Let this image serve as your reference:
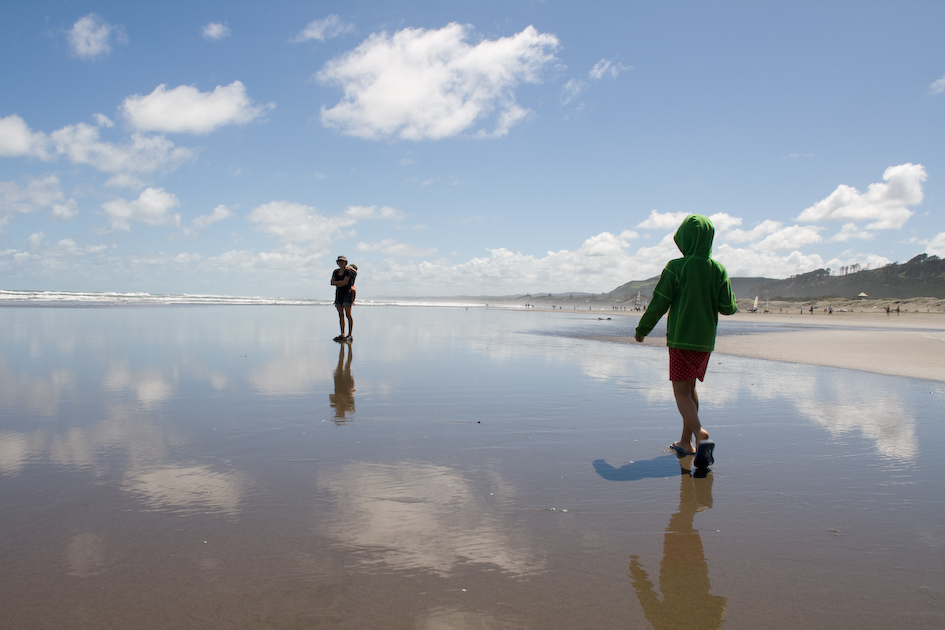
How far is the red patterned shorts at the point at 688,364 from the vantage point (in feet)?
13.5

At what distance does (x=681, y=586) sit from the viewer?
223 centimetres

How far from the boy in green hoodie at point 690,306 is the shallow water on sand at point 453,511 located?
1.72 feet

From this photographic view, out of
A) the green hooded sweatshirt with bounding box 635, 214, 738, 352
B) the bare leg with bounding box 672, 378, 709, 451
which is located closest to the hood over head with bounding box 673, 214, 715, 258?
the green hooded sweatshirt with bounding box 635, 214, 738, 352

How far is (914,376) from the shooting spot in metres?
8.82

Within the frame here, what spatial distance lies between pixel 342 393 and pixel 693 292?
4.02 m

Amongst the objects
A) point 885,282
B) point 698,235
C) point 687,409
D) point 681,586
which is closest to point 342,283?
point 698,235

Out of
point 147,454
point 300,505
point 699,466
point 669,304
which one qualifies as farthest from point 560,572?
point 147,454

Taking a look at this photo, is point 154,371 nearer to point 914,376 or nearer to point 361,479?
point 361,479

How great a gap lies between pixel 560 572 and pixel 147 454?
3.03m

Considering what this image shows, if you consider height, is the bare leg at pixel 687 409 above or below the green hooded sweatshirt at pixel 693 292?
below

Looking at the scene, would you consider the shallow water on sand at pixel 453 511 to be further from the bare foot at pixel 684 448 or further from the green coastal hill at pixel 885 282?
the green coastal hill at pixel 885 282

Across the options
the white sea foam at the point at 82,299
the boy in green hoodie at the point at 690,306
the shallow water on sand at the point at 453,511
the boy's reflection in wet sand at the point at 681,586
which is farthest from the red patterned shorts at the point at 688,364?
the white sea foam at the point at 82,299

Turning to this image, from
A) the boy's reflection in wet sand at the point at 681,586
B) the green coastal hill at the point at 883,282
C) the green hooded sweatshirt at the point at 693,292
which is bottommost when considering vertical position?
the boy's reflection in wet sand at the point at 681,586

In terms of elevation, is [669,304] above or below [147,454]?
above
